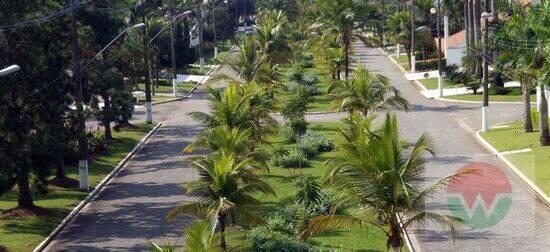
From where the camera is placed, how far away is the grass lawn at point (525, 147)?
31.3 meters

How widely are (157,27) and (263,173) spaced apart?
32.0 metres

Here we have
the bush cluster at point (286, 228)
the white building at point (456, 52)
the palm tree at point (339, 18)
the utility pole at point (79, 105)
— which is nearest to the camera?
the bush cluster at point (286, 228)

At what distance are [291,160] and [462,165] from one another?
21.3 feet

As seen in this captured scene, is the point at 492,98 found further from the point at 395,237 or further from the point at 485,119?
the point at 395,237

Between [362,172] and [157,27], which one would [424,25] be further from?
[362,172]

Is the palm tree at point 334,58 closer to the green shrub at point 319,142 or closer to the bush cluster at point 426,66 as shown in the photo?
the bush cluster at point 426,66

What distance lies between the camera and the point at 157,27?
6512 centimetres

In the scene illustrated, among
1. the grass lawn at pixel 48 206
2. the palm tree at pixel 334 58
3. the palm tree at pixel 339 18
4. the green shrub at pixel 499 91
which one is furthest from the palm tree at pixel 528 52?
the palm tree at pixel 334 58

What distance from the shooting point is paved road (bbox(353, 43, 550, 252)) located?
2417 centimetres

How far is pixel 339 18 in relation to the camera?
5381 centimetres

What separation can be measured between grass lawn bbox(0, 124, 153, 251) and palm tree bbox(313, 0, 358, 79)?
15.7m

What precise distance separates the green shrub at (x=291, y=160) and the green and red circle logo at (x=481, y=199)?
283 inches

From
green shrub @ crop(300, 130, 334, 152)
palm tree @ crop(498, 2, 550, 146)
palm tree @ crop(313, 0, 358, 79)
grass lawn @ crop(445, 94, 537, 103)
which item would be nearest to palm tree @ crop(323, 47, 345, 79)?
palm tree @ crop(313, 0, 358, 79)

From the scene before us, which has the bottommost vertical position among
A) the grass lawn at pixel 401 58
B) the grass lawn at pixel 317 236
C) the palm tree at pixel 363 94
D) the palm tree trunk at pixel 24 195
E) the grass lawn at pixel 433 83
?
the grass lawn at pixel 317 236
